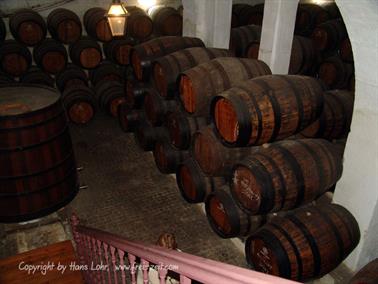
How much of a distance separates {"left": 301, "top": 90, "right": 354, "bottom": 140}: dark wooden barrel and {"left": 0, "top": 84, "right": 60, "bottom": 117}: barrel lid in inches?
140

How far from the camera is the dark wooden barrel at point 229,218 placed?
4113 mm

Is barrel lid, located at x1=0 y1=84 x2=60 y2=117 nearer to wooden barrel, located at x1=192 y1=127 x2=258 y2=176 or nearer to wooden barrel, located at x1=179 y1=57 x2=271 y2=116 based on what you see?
wooden barrel, located at x1=179 y1=57 x2=271 y2=116

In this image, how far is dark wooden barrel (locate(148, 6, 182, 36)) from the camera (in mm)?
9008

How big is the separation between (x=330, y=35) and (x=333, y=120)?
4153mm

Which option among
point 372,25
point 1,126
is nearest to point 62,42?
point 1,126

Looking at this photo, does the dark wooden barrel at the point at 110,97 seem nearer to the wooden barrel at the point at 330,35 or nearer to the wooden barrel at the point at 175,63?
the wooden barrel at the point at 175,63

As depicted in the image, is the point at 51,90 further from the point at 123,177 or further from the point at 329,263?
the point at 329,263

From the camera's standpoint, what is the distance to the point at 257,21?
9.56 metres

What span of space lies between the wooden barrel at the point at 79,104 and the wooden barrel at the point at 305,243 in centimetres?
536

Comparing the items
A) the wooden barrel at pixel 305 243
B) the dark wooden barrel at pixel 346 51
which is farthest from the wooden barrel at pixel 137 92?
the dark wooden barrel at pixel 346 51

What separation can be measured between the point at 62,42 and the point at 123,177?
13.9 ft

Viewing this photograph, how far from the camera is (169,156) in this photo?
5.66 m

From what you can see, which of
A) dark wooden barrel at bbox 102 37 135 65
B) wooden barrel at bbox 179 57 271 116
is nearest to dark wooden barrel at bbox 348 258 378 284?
wooden barrel at bbox 179 57 271 116

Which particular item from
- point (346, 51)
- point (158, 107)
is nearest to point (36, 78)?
point (158, 107)
